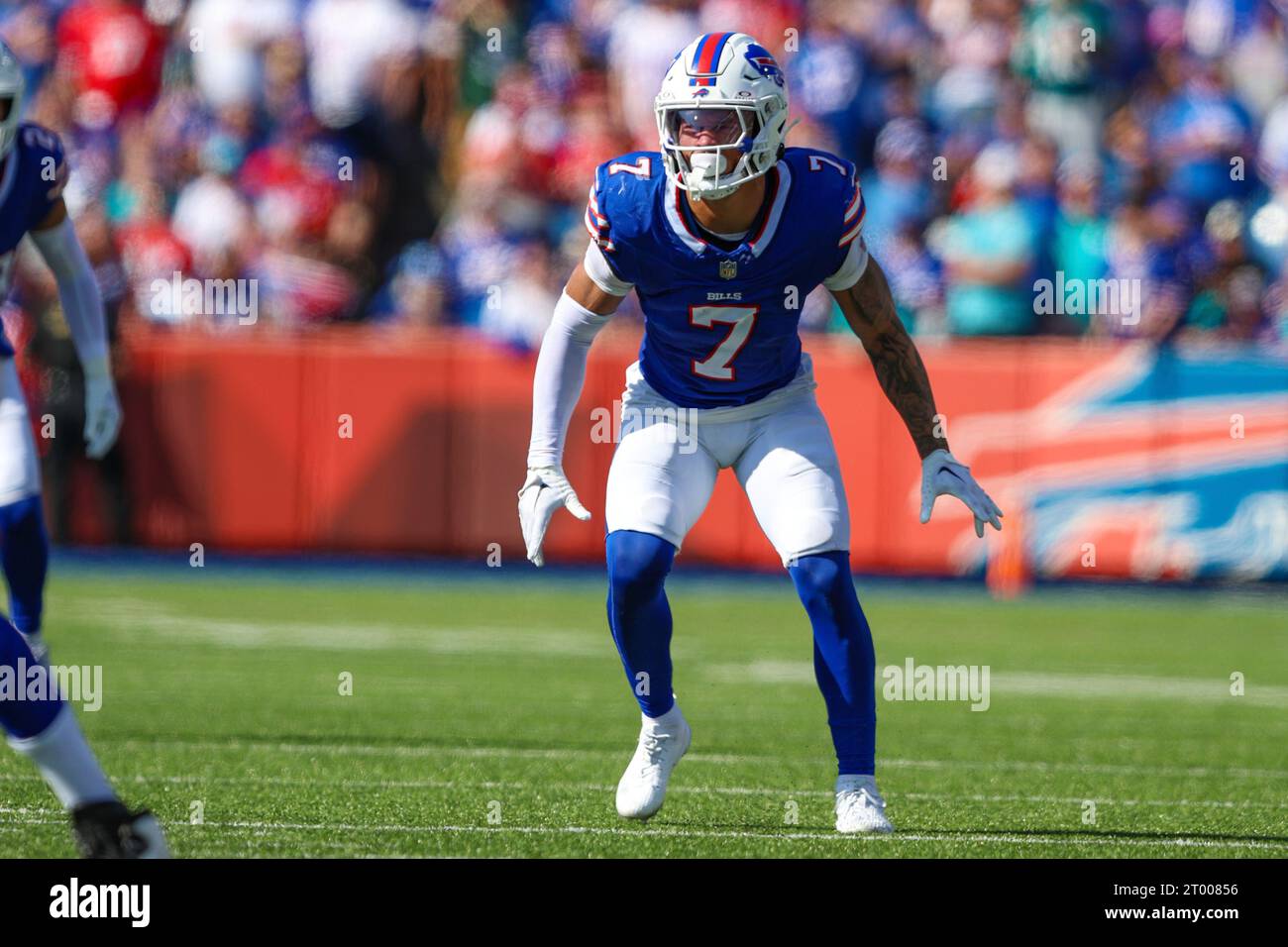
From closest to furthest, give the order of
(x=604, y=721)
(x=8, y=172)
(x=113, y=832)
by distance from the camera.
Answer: (x=113, y=832) → (x=8, y=172) → (x=604, y=721)

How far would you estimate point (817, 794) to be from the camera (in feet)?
21.5

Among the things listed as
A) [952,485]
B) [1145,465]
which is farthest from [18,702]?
[1145,465]

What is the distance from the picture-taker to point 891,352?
6.11 metres

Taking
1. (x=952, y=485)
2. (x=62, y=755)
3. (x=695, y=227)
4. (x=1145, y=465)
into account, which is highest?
(x=695, y=227)

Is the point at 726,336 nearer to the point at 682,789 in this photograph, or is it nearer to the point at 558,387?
the point at 558,387

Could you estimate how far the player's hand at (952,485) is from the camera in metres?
6.01

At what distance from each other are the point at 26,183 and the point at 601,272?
1.83 meters

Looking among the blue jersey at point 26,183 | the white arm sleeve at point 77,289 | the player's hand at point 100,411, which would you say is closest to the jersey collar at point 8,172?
the blue jersey at point 26,183

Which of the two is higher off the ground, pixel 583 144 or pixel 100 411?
pixel 583 144

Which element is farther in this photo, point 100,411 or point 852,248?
point 100,411

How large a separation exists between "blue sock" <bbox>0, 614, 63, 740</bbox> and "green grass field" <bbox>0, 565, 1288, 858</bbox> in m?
0.67

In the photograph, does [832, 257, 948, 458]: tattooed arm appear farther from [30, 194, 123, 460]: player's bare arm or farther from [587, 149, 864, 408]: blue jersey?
[30, 194, 123, 460]: player's bare arm

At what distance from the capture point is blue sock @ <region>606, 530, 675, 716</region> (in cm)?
584
